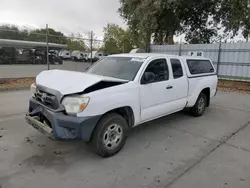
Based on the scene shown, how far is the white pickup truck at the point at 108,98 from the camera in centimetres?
302

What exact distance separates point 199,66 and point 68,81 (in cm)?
383

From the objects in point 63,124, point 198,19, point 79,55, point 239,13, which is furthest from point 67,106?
point 79,55

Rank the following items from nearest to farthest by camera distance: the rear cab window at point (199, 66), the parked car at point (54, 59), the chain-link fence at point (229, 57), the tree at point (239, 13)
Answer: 1. the rear cab window at point (199, 66)
2. the chain-link fence at point (229, 57)
3. the tree at point (239, 13)
4. the parked car at point (54, 59)

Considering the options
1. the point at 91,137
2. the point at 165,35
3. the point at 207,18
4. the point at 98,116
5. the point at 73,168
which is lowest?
the point at 73,168

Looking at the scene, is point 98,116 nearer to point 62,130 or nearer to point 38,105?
point 62,130

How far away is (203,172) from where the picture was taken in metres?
3.04

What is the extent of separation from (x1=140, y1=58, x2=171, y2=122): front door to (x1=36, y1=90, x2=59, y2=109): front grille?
1517 mm

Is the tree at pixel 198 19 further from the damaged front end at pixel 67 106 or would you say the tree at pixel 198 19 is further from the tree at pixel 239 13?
the damaged front end at pixel 67 106

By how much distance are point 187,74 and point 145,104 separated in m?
1.76

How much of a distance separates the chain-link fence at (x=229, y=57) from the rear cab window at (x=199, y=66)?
6653mm

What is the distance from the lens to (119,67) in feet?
14.0

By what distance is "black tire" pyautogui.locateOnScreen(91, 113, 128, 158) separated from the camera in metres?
3.21

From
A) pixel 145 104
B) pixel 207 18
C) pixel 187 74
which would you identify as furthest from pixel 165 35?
pixel 145 104

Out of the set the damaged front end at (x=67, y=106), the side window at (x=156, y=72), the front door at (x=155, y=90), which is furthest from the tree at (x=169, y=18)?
the damaged front end at (x=67, y=106)
